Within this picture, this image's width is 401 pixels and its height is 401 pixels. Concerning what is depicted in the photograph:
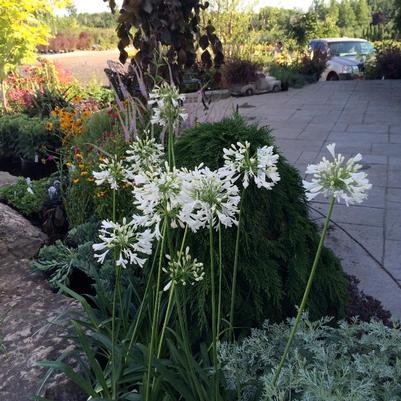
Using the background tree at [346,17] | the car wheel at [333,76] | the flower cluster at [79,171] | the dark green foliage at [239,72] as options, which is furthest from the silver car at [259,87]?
the background tree at [346,17]

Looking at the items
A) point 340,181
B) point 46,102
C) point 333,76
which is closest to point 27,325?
point 340,181

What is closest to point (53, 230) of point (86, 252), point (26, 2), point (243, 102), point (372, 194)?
point (86, 252)

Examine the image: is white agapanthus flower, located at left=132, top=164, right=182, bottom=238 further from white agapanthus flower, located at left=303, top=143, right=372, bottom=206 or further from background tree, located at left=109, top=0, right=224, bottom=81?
background tree, located at left=109, top=0, right=224, bottom=81

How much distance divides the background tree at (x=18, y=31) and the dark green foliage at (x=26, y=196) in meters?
3.63

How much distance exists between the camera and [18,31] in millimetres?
6836

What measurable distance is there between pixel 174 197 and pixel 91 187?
2.06 metres

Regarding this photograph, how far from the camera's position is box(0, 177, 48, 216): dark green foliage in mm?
3664

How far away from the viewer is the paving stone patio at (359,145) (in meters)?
3.14

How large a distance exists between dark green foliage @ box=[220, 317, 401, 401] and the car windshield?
50.4 ft

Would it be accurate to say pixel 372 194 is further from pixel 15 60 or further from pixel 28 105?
pixel 15 60

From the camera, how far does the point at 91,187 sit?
3115 millimetres

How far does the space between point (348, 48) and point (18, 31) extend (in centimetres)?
Result: 1189

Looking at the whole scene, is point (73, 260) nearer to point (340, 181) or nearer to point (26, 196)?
point (26, 196)

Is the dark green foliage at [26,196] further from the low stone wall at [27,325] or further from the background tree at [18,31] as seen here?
the background tree at [18,31]
